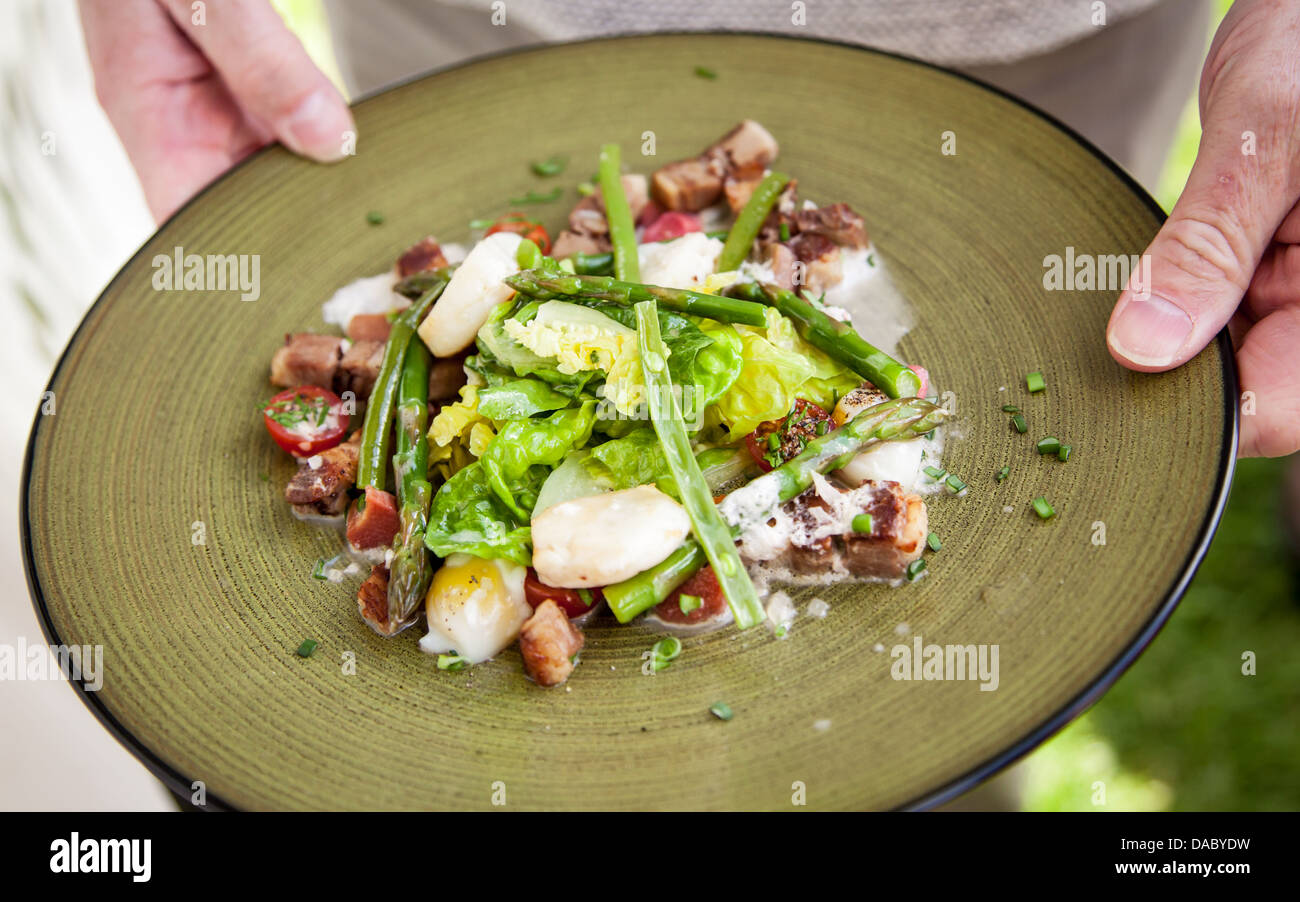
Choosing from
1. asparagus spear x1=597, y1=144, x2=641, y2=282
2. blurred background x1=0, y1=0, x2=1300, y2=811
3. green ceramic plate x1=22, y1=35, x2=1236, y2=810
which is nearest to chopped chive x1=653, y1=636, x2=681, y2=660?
green ceramic plate x1=22, y1=35, x2=1236, y2=810

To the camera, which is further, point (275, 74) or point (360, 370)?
point (275, 74)

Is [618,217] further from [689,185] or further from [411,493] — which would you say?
→ [411,493]

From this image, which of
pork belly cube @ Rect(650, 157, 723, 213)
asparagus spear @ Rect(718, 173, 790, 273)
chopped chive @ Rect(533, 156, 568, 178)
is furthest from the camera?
chopped chive @ Rect(533, 156, 568, 178)

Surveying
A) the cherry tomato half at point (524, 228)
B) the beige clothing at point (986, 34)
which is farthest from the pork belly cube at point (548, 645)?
the beige clothing at point (986, 34)

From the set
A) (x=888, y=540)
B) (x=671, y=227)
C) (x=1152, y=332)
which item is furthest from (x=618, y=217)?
(x=1152, y=332)

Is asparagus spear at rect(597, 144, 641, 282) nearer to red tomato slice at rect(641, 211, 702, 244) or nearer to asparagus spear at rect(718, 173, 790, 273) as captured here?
red tomato slice at rect(641, 211, 702, 244)

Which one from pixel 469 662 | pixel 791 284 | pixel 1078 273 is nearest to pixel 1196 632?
pixel 1078 273
